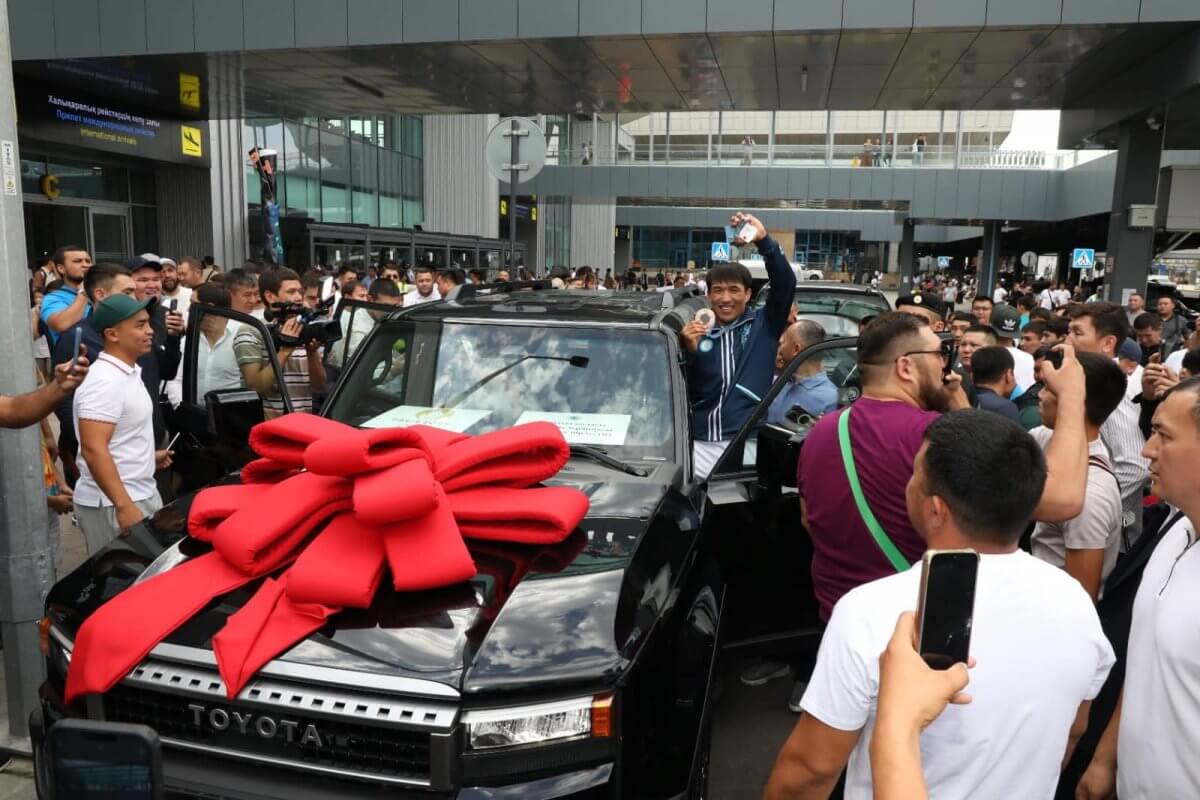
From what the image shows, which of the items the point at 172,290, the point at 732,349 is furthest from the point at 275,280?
the point at 732,349

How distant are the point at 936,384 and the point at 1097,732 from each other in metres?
1.16

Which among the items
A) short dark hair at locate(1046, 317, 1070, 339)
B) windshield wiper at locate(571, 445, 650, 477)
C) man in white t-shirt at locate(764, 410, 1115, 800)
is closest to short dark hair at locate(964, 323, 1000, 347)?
short dark hair at locate(1046, 317, 1070, 339)

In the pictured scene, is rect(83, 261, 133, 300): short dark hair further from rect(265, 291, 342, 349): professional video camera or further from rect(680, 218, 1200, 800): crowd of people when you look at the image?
rect(680, 218, 1200, 800): crowd of people

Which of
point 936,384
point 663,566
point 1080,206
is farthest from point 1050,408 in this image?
point 1080,206

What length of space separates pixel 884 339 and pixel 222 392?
2.78 meters

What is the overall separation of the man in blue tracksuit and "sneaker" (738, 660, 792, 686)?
118cm

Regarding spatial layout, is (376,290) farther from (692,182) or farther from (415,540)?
(692,182)

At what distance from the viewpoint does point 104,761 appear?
1.23m

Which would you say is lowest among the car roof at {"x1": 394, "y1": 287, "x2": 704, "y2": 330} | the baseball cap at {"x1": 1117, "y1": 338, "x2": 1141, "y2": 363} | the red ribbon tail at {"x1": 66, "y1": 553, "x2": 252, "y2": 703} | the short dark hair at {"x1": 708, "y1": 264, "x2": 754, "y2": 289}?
the red ribbon tail at {"x1": 66, "y1": 553, "x2": 252, "y2": 703}

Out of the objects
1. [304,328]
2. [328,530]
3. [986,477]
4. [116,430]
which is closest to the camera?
[986,477]

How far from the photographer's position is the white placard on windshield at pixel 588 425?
3.55m

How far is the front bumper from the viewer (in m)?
2.12

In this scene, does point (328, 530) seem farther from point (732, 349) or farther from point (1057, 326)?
point (1057, 326)

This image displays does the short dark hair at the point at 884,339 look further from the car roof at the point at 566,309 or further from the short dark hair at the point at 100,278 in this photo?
the short dark hair at the point at 100,278
